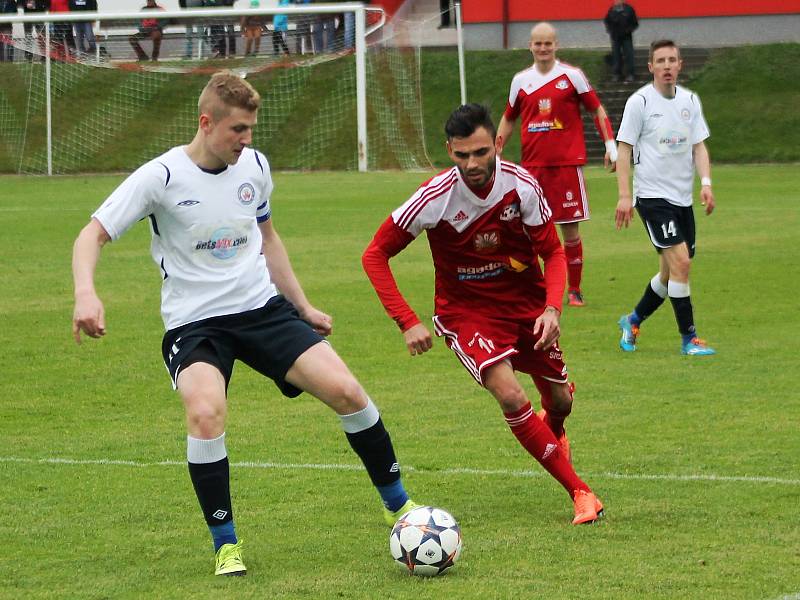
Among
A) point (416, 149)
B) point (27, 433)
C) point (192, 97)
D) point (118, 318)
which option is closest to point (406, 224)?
point (27, 433)

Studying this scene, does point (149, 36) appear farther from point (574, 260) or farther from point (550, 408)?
point (550, 408)

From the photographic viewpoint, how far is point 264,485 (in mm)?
6438

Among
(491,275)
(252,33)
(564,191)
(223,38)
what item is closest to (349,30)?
(252,33)

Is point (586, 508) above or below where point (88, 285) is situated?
below

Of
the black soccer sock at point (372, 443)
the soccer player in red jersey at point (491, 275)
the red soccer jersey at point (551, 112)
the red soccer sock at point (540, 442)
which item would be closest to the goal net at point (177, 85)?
the red soccer jersey at point (551, 112)

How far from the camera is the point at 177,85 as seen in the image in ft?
104

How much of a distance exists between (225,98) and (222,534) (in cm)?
166

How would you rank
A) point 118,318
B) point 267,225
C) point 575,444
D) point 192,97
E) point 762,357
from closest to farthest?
point 267,225 → point 575,444 → point 762,357 → point 118,318 → point 192,97

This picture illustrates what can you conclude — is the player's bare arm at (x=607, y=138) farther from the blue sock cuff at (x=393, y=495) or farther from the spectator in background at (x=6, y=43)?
the spectator in background at (x=6, y=43)

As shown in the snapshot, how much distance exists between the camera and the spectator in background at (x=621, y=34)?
31312mm

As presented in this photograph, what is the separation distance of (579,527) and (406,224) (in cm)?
149

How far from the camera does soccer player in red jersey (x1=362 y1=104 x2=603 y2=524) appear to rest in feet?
18.7

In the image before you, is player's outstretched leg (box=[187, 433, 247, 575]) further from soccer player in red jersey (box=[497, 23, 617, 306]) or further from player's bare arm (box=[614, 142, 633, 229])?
soccer player in red jersey (box=[497, 23, 617, 306])

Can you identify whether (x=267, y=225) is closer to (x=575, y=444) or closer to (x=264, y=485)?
(x=264, y=485)
